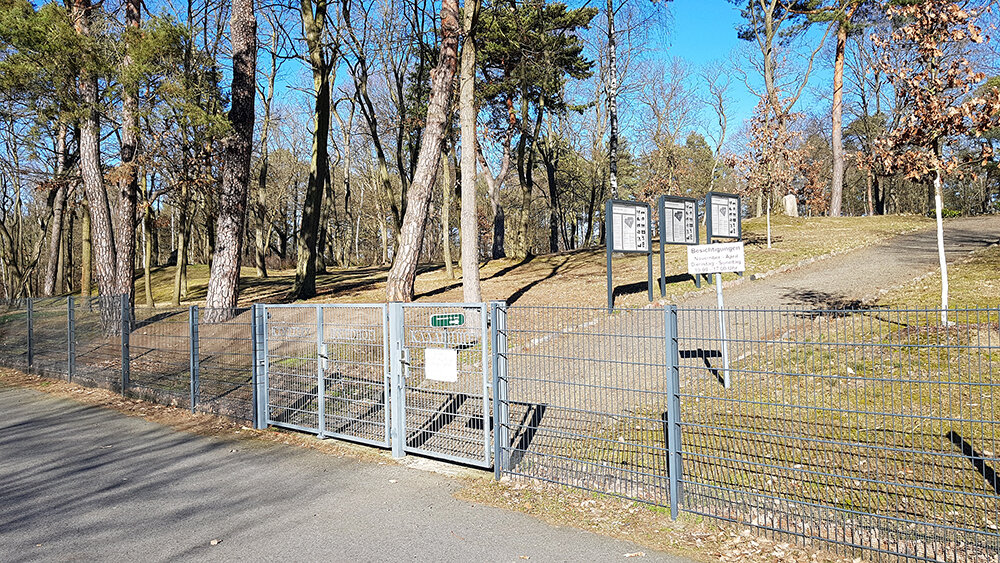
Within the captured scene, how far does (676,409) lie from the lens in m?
4.62

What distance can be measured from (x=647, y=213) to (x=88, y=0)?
15434mm

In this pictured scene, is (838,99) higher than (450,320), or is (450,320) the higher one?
(838,99)

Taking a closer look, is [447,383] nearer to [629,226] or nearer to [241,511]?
[241,511]

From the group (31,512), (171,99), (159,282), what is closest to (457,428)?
(31,512)

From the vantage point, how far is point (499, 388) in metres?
5.59

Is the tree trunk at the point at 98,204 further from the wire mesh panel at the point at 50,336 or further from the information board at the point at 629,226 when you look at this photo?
the information board at the point at 629,226

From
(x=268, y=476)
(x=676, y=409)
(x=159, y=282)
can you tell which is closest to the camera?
(x=676, y=409)

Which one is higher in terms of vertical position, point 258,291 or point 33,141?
point 33,141

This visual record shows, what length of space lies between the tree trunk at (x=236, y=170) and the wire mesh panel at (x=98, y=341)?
2.70 metres

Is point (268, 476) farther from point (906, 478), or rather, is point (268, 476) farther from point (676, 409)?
point (906, 478)

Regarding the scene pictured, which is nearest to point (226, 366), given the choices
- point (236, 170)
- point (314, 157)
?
point (236, 170)

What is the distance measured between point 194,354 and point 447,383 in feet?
15.1

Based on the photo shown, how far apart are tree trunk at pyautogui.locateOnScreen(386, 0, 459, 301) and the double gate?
572 cm

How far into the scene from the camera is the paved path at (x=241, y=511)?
14.3ft
